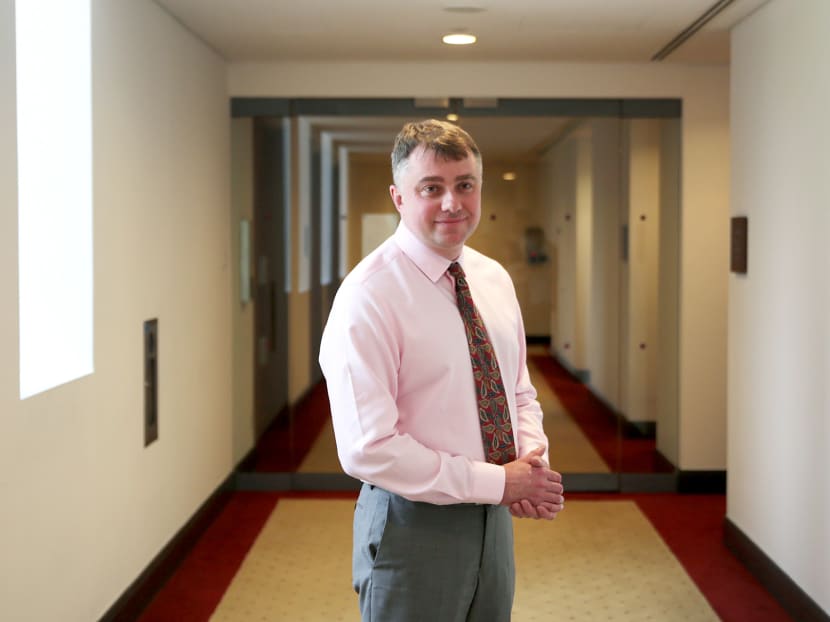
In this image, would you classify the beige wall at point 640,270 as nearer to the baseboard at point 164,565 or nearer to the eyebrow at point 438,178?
the baseboard at point 164,565

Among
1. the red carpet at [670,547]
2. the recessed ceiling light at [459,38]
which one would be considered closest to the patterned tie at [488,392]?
the red carpet at [670,547]

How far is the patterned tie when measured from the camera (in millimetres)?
2053

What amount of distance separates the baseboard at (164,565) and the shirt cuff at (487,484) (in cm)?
212

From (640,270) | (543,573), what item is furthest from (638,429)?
(543,573)

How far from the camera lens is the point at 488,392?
2.05 metres

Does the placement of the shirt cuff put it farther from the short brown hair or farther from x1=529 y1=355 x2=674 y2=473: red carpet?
x1=529 y1=355 x2=674 y2=473: red carpet

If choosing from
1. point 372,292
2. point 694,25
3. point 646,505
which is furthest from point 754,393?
point 372,292

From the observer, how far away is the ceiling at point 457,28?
4.19 metres

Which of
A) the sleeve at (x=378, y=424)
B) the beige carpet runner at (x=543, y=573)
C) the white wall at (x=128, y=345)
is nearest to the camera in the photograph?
the sleeve at (x=378, y=424)

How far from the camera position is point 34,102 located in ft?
10.7

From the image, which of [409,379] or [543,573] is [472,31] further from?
[409,379]

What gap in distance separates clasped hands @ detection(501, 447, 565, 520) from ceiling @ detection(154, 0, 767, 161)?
8.69 ft

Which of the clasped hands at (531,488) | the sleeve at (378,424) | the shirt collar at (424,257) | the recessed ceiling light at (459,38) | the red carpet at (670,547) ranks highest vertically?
the recessed ceiling light at (459,38)

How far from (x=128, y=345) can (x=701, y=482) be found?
11.5 ft
